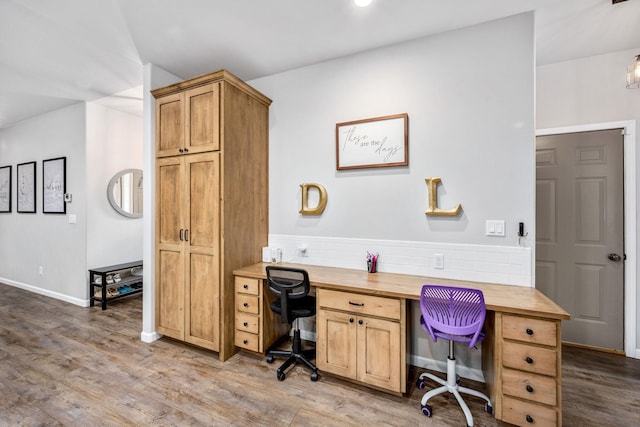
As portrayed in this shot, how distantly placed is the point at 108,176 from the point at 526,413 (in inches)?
210

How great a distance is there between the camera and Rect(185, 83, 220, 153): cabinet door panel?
8.10 ft

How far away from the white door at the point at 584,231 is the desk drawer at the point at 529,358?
1.51m

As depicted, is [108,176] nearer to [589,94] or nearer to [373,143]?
[373,143]

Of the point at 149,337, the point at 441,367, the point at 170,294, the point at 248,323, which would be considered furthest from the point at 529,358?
the point at 149,337

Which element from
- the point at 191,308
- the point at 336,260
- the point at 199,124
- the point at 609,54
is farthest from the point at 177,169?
the point at 609,54

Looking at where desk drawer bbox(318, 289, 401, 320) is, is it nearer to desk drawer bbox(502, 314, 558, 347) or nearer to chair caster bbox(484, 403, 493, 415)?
desk drawer bbox(502, 314, 558, 347)

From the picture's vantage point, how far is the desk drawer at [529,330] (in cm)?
160

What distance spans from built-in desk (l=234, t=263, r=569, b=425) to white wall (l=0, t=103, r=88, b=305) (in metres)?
3.07

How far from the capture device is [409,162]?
8.20 ft

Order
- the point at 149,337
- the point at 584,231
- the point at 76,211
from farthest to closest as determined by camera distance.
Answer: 1. the point at 76,211
2. the point at 149,337
3. the point at 584,231

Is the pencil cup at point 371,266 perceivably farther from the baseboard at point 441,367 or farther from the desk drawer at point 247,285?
the desk drawer at point 247,285

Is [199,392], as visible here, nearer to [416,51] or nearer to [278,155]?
[278,155]

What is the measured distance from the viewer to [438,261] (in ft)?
7.77

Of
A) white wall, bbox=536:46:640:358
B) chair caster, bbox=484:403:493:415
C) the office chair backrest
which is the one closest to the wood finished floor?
chair caster, bbox=484:403:493:415
